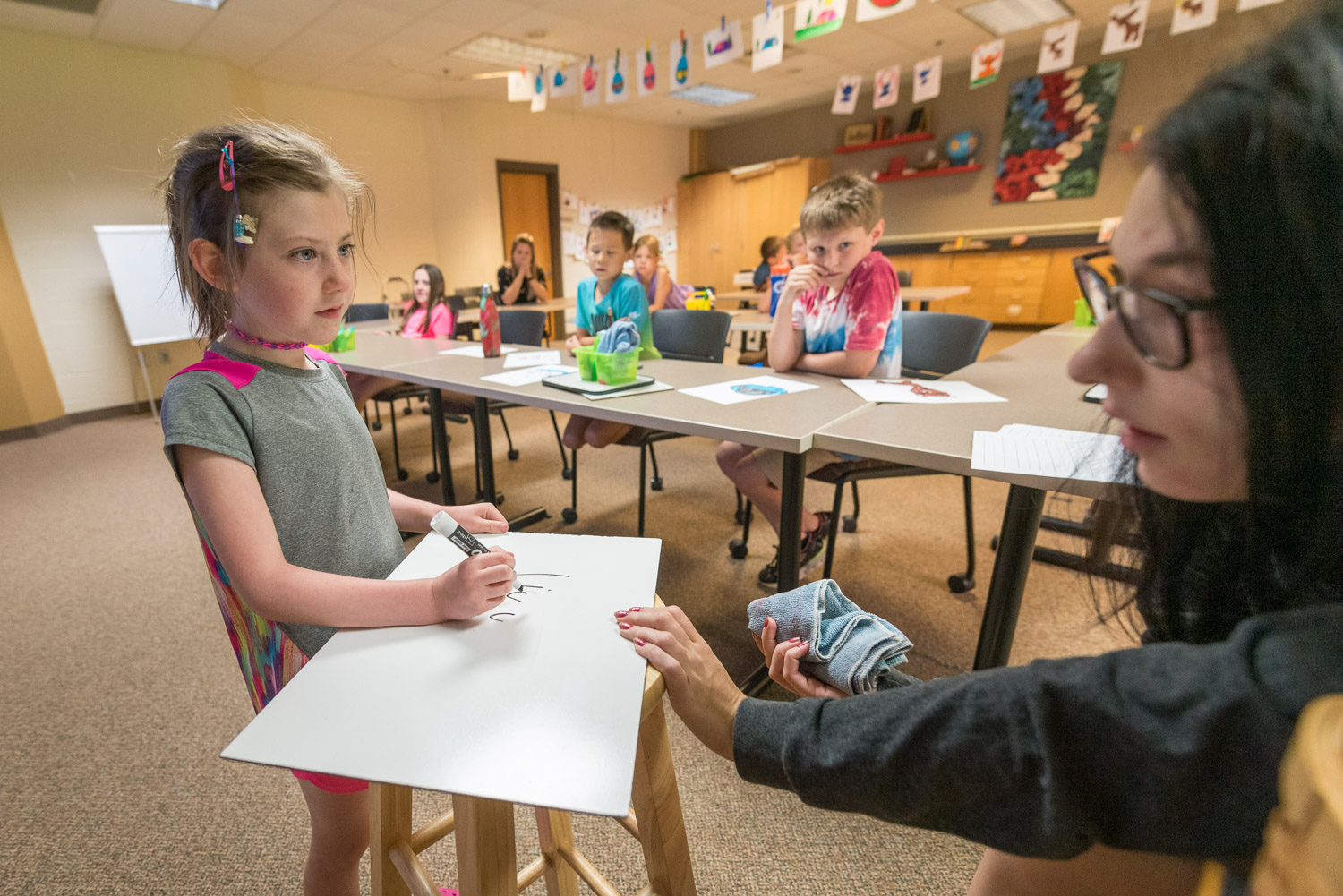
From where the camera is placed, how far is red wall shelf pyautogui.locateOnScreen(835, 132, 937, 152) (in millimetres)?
6738

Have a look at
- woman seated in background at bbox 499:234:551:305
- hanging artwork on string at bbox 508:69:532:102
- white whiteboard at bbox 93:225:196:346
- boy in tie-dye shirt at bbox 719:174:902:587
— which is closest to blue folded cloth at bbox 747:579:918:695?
boy in tie-dye shirt at bbox 719:174:902:587

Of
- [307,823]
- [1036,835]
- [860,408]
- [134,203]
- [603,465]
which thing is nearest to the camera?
[1036,835]

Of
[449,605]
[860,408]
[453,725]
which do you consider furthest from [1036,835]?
[860,408]

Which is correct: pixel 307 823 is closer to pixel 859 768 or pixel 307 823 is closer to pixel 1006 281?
pixel 859 768

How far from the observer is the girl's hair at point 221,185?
0.67 meters

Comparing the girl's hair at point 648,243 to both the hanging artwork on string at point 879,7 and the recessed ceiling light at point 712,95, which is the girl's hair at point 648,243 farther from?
the recessed ceiling light at point 712,95

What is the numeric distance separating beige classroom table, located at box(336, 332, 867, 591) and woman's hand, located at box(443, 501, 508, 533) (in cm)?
51

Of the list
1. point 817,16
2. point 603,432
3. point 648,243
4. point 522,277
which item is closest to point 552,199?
point 522,277

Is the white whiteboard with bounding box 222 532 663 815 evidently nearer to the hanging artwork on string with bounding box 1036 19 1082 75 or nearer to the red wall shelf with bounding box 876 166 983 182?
the hanging artwork on string with bounding box 1036 19 1082 75

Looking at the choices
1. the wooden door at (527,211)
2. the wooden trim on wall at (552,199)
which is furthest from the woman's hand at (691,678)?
the wooden trim on wall at (552,199)

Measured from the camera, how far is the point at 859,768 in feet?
1.41

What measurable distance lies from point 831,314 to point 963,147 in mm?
6173

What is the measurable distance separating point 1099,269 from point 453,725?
0.71m

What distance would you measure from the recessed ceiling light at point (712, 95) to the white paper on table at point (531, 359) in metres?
5.27
